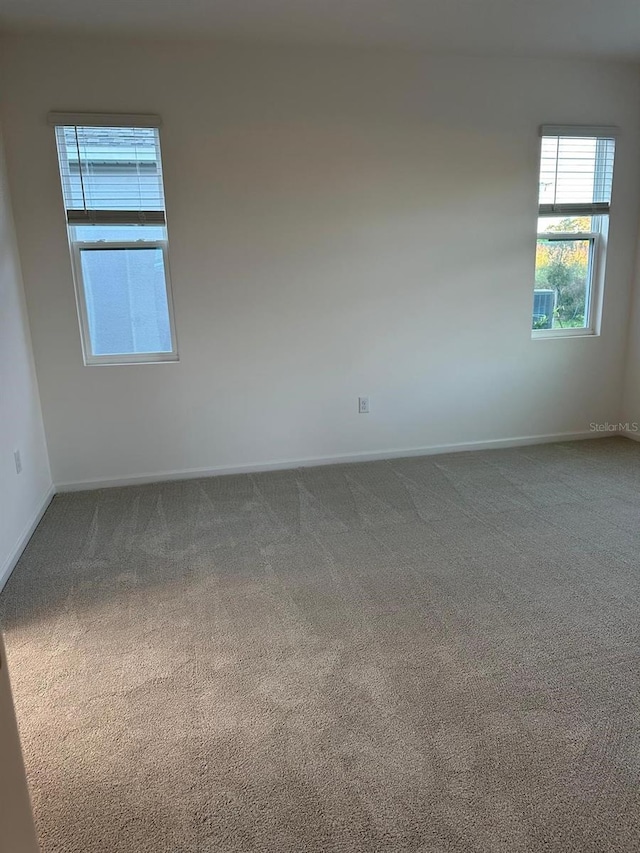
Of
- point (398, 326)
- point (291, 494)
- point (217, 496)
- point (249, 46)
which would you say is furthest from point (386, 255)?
point (217, 496)

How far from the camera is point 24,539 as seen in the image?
9.68 feet

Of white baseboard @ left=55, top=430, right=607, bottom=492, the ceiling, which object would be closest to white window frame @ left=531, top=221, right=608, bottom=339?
white baseboard @ left=55, top=430, right=607, bottom=492

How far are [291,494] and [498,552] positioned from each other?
4.44ft

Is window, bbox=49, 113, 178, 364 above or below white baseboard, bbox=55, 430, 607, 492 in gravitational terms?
above

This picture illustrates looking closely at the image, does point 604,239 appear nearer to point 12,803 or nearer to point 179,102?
point 179,102

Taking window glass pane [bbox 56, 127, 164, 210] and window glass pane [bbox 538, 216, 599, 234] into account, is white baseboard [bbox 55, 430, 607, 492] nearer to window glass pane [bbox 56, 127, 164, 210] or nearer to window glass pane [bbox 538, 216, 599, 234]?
window glass pane [bbox 538, 216, 599, 234]

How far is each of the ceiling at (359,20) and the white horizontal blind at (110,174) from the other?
1.71 feet

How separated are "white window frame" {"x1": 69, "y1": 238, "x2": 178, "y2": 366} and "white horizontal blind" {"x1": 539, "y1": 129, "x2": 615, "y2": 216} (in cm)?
275

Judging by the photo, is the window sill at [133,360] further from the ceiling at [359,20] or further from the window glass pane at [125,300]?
the ceiling at [359,20]

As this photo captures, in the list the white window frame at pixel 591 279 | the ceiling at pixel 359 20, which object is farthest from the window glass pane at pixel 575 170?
the ceiling at pixel 359 20

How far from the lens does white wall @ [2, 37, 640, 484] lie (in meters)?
3.34

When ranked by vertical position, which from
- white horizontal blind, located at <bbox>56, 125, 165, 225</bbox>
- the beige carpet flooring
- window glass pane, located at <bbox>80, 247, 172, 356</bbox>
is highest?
white horizontal blind, located at <bbox>56, 125, 165, 225</bbox>

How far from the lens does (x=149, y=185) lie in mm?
3426

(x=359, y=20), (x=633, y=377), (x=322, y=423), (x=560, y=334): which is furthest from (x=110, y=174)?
(x=633, y=377)
